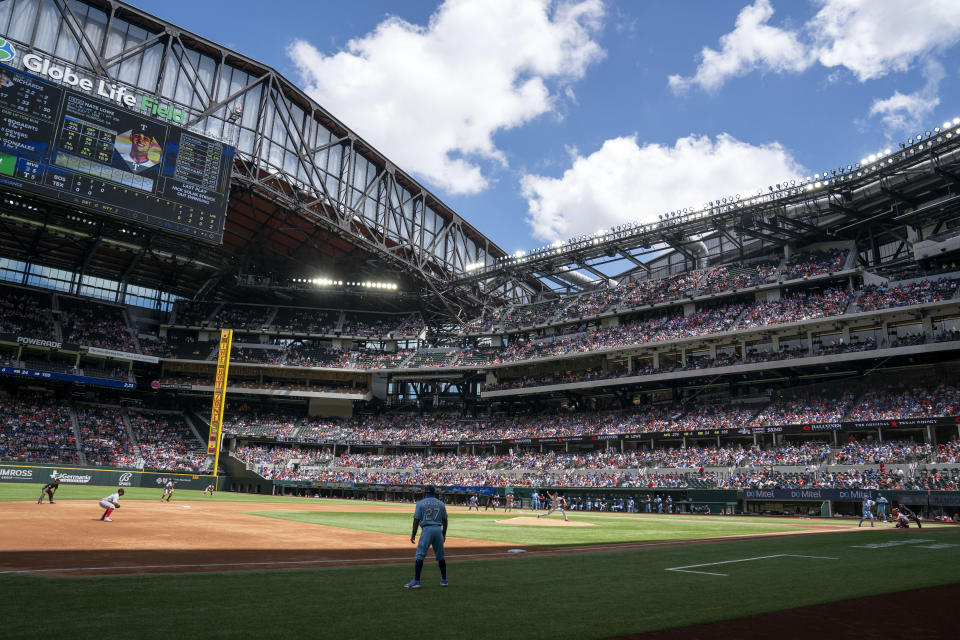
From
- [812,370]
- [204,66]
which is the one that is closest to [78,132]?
[204,66]

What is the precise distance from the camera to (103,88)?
4616 cm

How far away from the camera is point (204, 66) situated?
170 feet

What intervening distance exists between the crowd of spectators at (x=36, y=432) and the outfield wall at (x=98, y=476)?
431 cm

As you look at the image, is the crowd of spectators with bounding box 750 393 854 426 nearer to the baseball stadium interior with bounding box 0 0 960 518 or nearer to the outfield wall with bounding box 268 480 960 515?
the baseball stadium interior with bounding box 0 0 960 518

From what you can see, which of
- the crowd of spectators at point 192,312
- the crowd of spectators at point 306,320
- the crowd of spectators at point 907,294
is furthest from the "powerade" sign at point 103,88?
the crowd of spectators at point 907,294

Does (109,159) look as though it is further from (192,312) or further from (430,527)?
(430,527)

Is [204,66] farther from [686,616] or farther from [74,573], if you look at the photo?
[686,616]

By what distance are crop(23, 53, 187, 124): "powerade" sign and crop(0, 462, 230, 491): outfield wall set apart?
27.7 meters

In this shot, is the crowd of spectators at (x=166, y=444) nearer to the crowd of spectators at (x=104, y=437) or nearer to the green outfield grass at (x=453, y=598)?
the crowd of spectators at (x=104, y=437)

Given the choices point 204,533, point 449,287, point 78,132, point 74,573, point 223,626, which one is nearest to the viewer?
point 223,626

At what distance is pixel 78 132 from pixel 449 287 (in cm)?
3655

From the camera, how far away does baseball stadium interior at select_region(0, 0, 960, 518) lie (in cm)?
4312

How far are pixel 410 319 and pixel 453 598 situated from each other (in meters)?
69.7

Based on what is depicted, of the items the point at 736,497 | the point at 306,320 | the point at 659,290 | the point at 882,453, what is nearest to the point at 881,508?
the point at 882,453
